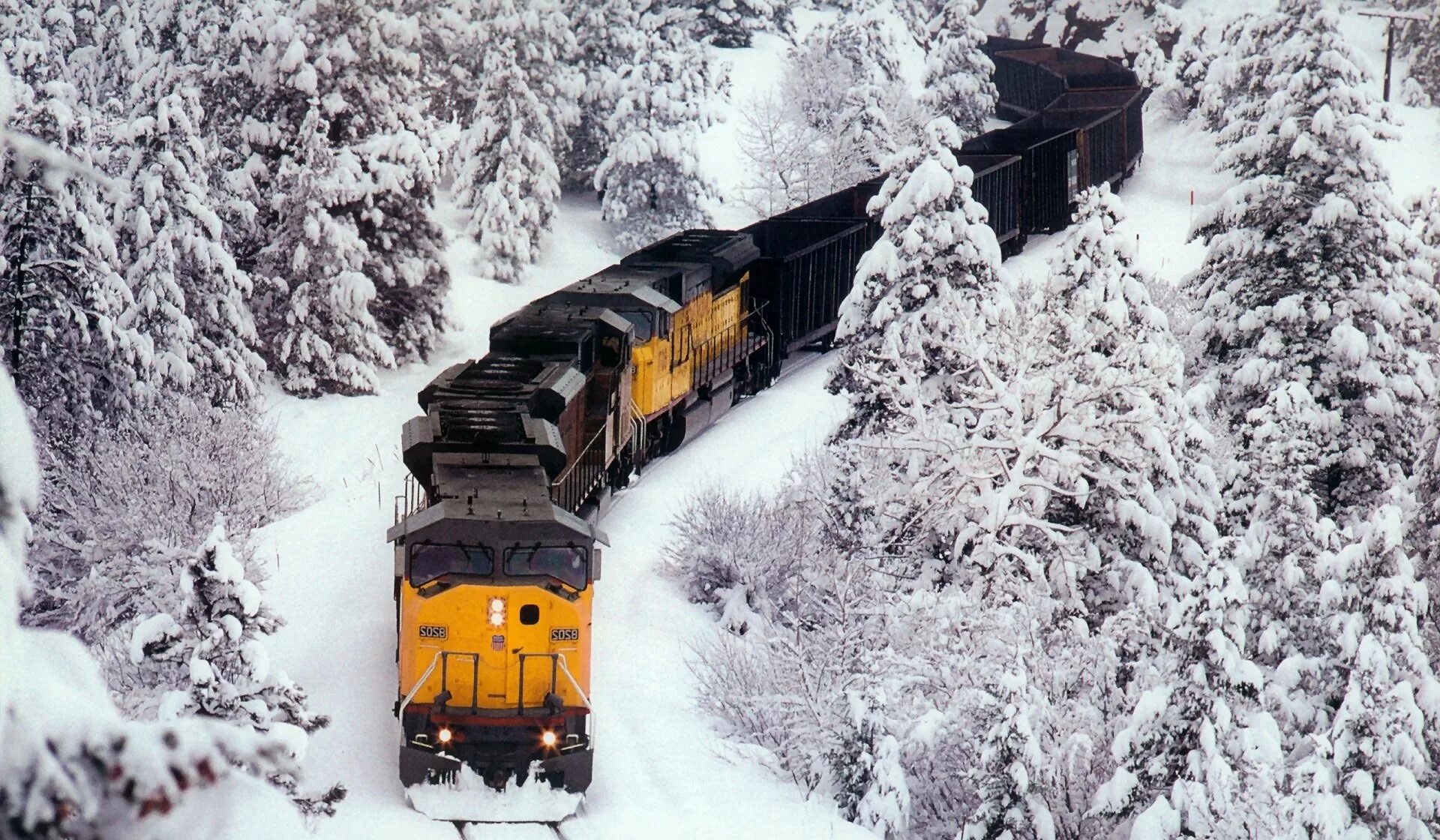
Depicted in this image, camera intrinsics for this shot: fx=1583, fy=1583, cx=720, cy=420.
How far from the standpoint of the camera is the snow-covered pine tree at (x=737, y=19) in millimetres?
69688

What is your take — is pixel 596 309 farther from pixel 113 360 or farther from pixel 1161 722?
pixel 1161 722

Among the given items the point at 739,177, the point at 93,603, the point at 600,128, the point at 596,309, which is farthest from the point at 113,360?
the point at 739,177

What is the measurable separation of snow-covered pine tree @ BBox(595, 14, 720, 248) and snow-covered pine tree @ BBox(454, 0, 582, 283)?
2704mm

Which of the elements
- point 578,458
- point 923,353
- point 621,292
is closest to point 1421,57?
point 923,353

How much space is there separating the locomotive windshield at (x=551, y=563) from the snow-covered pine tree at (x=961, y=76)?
55.0 m

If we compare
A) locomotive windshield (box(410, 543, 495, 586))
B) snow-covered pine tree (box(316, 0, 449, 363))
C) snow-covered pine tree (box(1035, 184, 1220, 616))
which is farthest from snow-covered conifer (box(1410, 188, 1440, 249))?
snow-covered pine tree (box(316, 0, 449, 363))

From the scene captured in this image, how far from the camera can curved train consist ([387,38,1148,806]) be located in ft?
53.7

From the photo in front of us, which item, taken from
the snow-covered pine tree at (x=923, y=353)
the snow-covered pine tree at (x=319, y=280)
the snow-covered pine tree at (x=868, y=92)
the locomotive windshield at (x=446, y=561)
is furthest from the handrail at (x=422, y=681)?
the snow-covered pine tree at (x=868, y=92)

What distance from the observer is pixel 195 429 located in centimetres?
2992

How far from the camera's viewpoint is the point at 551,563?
16453mm

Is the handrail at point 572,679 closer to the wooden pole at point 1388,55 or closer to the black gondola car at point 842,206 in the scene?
the black gondola car at point 842,206

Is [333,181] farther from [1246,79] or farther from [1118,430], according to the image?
[1246,79]

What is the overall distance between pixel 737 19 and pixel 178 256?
41.4 metres

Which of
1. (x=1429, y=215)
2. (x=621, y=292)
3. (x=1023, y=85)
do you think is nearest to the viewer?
(x=621, y=292)
